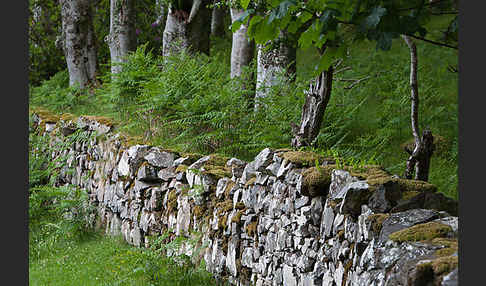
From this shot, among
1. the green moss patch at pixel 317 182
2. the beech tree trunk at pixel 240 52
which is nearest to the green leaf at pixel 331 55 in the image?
the green moss patch at pixel 317 182

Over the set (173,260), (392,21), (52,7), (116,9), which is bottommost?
(173,260)

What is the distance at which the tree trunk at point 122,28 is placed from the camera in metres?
13.4

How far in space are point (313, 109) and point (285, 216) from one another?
5.63 feet

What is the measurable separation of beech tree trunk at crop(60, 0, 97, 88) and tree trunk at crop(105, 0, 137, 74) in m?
2.19

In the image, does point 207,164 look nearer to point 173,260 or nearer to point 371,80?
point 173,260

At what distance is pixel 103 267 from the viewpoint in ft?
22.4

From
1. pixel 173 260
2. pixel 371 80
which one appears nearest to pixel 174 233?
pixel 173 260

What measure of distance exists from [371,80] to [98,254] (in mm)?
7295

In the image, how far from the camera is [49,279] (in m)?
6.87

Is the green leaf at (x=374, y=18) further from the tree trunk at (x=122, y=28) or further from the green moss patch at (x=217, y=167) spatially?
the tree trunk at (x=122, y=28)

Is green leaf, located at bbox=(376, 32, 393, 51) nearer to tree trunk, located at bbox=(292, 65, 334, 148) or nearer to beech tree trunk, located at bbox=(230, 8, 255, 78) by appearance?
tree trunk, located at bbox=(292, 65, 334, 148)

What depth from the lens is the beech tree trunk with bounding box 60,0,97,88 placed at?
599 inches

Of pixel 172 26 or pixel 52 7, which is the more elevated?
pixel 52 7

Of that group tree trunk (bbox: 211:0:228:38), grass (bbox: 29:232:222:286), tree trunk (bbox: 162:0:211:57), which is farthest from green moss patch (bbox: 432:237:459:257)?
tree trunk (bbox: 211:0:228:38)
